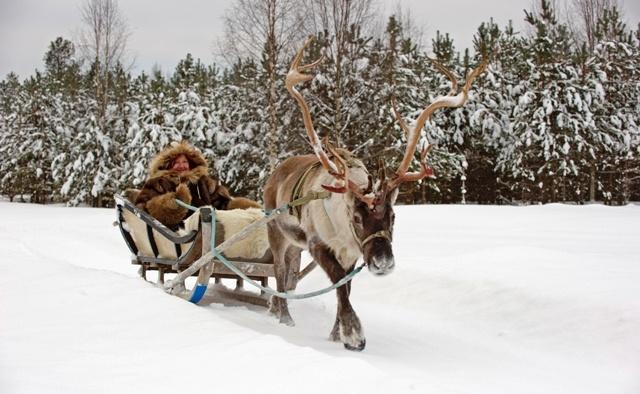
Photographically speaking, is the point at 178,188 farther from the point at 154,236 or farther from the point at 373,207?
the point at 373,207

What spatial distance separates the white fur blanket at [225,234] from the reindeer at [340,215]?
0.34m

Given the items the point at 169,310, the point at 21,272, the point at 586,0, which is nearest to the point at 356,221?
the point at 169,310

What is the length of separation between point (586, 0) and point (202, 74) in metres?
18.6

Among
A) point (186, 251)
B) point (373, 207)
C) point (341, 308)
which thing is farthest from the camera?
point (186, 251)

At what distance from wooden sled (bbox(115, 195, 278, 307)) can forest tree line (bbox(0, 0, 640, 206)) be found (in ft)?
39.2

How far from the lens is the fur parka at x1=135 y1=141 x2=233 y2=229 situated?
617 centimetres

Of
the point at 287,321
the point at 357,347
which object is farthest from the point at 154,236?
the point at 357,347

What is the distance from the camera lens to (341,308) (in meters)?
4.50

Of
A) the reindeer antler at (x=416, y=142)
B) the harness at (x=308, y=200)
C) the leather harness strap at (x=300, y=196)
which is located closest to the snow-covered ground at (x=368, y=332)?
the harness at (x=308, y=200)

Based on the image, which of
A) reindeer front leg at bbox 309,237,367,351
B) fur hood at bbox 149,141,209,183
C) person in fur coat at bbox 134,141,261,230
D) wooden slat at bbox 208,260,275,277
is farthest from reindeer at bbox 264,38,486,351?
fur hood at bbox 149,141,209,183

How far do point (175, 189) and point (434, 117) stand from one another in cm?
1929

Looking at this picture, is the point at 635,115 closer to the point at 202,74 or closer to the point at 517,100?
the point at 517,100

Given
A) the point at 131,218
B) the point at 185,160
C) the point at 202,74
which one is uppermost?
the point at 202,74

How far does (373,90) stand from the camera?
19.2 meters
